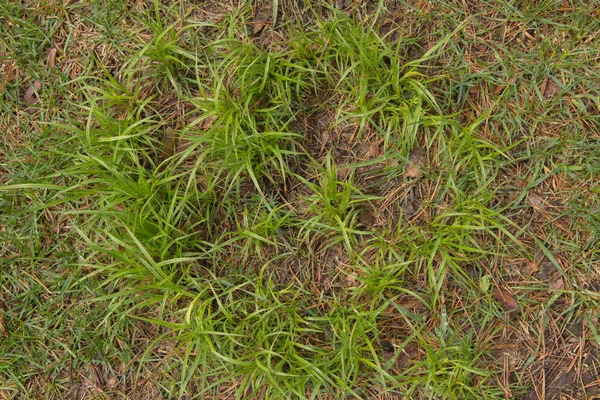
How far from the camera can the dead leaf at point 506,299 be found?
2.27 m

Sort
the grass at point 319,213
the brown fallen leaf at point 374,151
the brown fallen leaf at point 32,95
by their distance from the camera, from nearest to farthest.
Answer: the grass at point 319,213, the brown fallen leaf at point 374,151, the brown fallen leaf at point 32,95

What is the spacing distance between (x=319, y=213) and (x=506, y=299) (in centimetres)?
86

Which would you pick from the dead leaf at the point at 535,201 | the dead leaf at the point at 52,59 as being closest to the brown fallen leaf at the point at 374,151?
the dead leaf at the point at 535,201

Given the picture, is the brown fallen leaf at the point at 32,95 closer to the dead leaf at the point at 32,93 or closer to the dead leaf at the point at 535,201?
the dead leaf at the point at 32,93

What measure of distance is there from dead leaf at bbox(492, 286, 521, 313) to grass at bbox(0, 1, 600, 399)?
0.03 ft

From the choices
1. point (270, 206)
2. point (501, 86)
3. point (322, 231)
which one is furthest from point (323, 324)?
point (501, 86)

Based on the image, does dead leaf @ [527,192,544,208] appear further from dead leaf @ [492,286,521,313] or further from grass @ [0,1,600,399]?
dead leaf @ [492,286,521,313]

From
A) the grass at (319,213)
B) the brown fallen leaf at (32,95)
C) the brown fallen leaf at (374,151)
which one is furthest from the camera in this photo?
the brown fallen leaf at (32,95)

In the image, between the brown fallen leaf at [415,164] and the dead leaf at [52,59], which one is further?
the dead leaf at [52,59]

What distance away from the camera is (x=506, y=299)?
228 cm

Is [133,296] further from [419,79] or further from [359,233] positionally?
[419,79]

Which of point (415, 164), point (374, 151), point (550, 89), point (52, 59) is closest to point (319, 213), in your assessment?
point (374, 151)

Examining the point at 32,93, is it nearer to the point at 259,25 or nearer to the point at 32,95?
the point at 32,95

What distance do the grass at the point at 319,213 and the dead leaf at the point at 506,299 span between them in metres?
0.01
